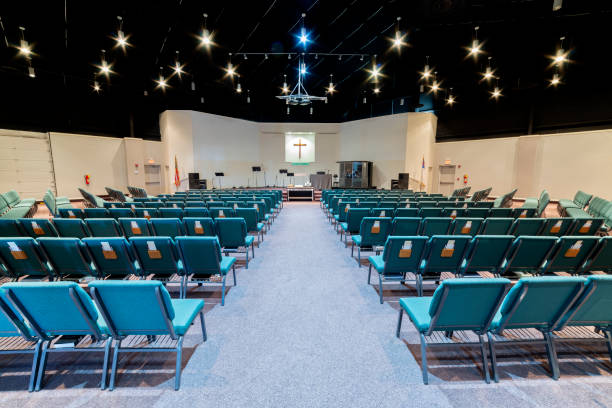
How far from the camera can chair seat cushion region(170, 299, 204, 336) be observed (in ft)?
6.84

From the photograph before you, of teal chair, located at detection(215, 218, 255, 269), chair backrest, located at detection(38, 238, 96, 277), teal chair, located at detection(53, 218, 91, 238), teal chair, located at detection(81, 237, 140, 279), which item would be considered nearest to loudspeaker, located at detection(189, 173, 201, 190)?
teal chair, located at detection(53, 218, 91, 238)

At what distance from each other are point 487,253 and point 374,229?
1.64 m

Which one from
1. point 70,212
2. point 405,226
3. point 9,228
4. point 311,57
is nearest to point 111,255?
point 9,228

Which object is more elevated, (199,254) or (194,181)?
(194,181)

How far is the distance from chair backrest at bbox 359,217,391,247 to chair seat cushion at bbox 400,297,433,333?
189cm

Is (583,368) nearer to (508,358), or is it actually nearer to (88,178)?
(508,358)

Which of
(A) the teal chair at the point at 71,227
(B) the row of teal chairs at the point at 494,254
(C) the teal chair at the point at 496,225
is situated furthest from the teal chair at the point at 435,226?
(A) the teal chair at the point at 71,227

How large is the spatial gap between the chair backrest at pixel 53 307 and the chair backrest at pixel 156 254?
1.16 meters

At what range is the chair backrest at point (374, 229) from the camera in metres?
4.34

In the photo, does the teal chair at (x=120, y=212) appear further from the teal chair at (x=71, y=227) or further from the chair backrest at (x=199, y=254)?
the chair backrest at (x=199, y=254)

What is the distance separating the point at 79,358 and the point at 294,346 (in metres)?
1.99

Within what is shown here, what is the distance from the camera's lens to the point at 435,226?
14.5 feet

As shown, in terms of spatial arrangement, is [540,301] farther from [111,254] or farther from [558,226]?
[111,254]

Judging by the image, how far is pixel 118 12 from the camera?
6.13 m
